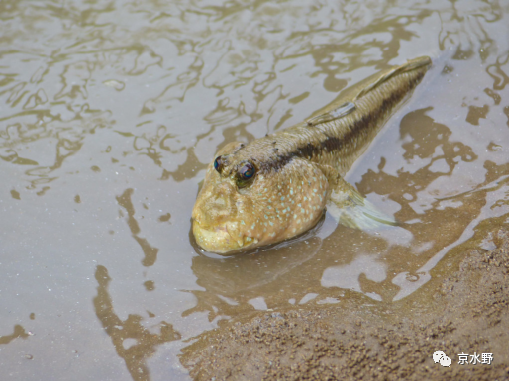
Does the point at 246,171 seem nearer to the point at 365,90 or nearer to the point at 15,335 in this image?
the point at 15,335

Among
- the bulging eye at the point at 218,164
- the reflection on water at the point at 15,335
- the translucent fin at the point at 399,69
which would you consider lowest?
the reflection on water at the point at 15,335

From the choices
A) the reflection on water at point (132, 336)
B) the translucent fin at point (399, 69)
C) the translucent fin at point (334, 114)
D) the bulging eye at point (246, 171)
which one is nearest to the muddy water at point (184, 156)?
the reflection on water at point (132, 336)

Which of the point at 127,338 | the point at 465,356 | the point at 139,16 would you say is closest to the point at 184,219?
the point at 127,338

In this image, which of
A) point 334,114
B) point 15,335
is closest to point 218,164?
point 334,114

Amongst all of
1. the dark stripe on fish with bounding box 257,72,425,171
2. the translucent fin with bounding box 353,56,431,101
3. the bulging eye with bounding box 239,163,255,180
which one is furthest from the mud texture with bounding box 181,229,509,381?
the translucent fin with bounding box 353,56,431,101

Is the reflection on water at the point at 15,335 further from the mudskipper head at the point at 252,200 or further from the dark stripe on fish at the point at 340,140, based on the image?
the dark stripe on fish at the point at 340,140

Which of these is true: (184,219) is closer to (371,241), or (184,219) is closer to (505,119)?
(371,241)
